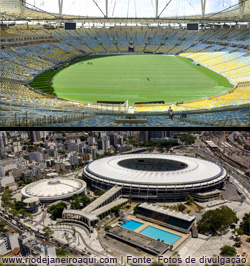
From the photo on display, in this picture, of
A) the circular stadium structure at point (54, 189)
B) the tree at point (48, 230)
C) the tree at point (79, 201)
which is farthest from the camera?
the circular stadium structure at point (54, 189)

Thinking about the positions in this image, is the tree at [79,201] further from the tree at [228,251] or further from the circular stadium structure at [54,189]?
the tree at [228,251]

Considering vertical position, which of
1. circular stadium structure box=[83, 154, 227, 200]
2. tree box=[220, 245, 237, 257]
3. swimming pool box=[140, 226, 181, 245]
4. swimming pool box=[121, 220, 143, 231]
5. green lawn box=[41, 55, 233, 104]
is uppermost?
green lawn box=[41, 55, 233, 104]

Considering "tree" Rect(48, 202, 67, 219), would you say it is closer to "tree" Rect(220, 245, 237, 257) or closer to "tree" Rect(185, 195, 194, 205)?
"tree" Rect(185, 195, 194, 205)

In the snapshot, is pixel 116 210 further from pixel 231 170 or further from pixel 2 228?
pixel 231 170

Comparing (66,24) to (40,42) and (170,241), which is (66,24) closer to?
(40,42)

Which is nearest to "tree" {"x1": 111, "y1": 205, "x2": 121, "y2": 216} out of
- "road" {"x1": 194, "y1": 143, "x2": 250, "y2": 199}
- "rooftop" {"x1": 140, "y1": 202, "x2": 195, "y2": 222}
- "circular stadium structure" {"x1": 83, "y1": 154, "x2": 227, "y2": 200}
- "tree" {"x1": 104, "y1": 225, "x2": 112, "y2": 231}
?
"rooftop" {"x1": 140, "y1": 202, "x2": 195, "y2": 222}

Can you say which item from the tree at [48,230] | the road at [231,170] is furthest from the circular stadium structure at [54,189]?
the road at [231,170]
